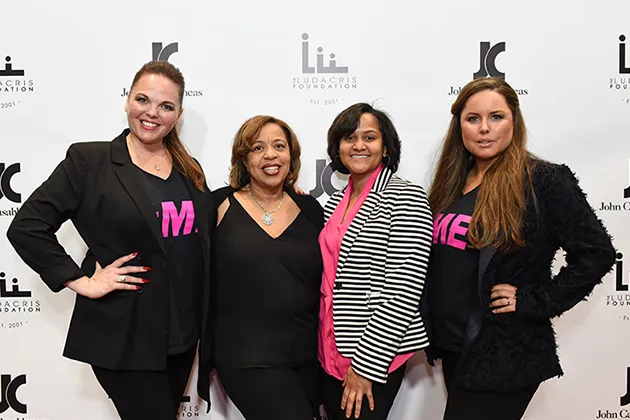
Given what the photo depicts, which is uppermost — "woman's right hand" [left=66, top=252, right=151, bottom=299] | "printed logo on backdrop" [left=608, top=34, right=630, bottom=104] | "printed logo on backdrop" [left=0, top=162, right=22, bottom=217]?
"printed logo on backdrop" [left=608, top=34, right=630, bottom=104]

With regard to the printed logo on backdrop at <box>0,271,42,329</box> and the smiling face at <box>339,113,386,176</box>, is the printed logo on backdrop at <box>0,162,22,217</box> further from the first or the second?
the smiling face at <box>339,113,386,176</box>

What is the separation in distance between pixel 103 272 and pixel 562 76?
6.85ft

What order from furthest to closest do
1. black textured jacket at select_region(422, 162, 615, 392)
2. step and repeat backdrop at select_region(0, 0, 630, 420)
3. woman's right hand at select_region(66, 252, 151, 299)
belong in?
step and repeat backdrop at select_region(0, 0, 630, 420)
woman's right hand at select_region(66, 252, 151, 299)
black textured jacket at select_region(422, 162, 615, 392)

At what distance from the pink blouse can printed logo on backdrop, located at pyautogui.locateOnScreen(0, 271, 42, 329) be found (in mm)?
1427

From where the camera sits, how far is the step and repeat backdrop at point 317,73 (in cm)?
212

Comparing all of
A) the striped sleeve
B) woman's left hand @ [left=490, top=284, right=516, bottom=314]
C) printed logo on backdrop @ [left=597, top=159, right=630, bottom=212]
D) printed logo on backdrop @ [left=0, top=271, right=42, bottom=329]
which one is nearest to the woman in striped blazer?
the striped sleeve

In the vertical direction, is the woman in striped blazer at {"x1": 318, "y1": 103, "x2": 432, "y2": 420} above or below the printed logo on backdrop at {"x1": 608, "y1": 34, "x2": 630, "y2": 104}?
below

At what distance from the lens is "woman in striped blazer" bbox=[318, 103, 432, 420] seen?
153 cm

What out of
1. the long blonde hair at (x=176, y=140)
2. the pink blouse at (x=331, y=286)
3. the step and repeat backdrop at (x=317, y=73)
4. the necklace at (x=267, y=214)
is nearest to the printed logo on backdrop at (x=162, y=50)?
the step and repeat backdrop at (x=317, y=73)

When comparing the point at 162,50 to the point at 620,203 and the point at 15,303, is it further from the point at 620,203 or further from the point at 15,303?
the point at 620,203

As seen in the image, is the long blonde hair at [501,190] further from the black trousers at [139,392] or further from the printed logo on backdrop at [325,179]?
the black trousers at [139,392]

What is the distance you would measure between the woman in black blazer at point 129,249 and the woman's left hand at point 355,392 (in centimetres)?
58

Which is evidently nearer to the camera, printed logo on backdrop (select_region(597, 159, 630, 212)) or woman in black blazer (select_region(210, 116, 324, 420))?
woman in black blazer (select_region(210, 116, 324, 420))

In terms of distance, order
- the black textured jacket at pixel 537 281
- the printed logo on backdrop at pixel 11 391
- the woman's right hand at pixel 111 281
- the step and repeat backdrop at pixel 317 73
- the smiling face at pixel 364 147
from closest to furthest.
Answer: the black textured jacket at pixel 537 281
the woman's right hand at pixel 111 281
the smiling face at pixel 364 147
the step and repeat backdrop at pixel 317 73
the printed logo on backdrop at pixel 11 391
